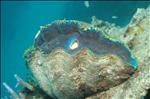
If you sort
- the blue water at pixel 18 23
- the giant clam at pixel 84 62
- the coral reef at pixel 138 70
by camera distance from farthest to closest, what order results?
the blue water at pixel 18 23 < the giant clam at pixel 84 62 < the coral reef at pixel 138 70

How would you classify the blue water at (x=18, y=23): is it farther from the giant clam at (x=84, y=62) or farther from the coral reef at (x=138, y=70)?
the giant clam at (x=84, y=62)

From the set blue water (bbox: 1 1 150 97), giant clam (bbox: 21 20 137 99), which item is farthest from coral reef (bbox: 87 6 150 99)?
blue water (bbox: 1 1 150 97)

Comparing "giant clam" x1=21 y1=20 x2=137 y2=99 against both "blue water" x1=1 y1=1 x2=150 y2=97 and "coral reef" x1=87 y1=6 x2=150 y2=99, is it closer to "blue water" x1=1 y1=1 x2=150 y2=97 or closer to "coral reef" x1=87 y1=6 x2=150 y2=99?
"coral reef" x1=87 y1=6 x2=150 y2=99

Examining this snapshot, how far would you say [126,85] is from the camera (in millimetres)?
3207

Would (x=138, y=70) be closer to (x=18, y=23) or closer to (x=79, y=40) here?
Answer: (x=79, y=40)

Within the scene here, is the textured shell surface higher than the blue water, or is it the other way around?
the blue water

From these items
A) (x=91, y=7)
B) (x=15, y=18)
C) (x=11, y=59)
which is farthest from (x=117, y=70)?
(x=11, y=59)

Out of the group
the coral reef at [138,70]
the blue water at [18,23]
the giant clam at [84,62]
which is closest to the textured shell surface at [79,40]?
the giant clam at [84,62]

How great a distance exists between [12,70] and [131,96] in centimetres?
2649

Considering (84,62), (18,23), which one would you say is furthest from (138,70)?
(18,23)

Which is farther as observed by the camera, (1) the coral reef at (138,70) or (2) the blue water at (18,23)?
(2) the blue water at (18,23)

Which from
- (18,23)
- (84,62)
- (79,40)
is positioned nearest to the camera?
(84,62)

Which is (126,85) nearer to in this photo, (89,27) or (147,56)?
(147,56)

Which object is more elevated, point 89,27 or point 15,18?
point 15,18
